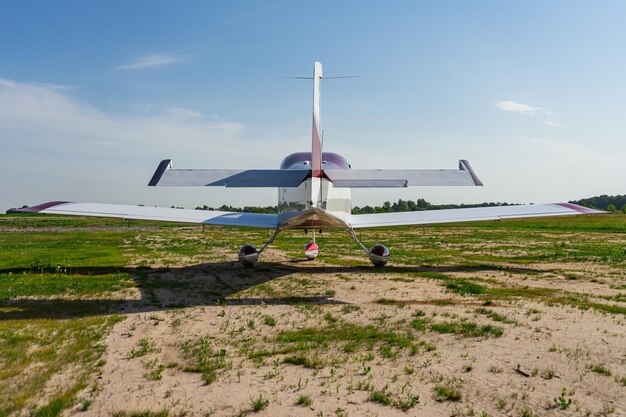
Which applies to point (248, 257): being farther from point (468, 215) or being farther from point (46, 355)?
point (46, 355)

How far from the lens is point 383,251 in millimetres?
13148

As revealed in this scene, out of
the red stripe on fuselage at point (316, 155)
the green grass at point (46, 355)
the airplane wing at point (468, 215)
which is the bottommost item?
A: the green grass at point (46, 355)

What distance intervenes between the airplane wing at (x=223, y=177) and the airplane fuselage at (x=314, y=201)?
66 centimetres

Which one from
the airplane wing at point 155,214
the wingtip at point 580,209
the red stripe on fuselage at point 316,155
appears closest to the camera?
the red stripe on fuselage at point 316,155

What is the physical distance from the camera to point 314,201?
10086mm

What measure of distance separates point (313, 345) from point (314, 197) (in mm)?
4904

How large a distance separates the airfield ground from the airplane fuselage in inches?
60.8

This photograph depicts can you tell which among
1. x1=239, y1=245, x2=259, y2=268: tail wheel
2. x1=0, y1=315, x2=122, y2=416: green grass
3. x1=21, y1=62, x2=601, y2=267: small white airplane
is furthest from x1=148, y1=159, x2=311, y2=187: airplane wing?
x1=239, y1=245, x2=259, y2=268: tail wheel

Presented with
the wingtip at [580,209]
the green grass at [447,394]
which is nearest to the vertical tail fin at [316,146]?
the green grass at [447,394]

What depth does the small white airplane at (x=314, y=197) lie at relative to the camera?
9030 millimetres

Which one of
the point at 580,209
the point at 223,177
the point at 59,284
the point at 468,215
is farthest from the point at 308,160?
the point at 580,209

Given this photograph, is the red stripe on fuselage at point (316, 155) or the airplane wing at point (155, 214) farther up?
the red stripe on fuselage at point (316, 155)

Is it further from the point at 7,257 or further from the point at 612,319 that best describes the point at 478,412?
the point at 7,257

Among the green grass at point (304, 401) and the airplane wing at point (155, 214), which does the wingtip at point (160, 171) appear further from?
the green grass at point (304, 401)
